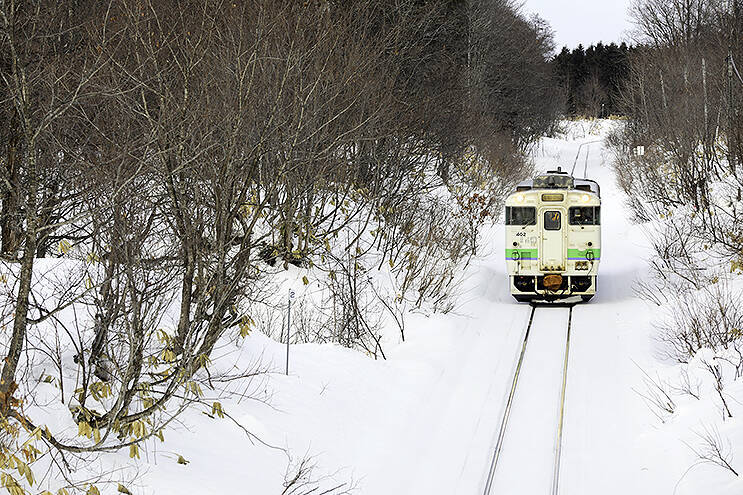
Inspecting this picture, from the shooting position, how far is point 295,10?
61.1ft

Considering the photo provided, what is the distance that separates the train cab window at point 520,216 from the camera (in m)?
19.7

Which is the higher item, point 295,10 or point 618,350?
point 295,10

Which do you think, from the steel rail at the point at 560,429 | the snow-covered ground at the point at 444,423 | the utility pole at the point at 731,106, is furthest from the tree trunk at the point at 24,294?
the utility pole at the point at 731,106

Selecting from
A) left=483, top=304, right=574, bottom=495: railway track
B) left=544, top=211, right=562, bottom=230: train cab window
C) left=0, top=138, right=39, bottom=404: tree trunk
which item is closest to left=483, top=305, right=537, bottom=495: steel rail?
left=483, top=304, right=574, bottom=495: railway track

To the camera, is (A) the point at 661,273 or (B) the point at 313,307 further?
(A) the point at 661,273

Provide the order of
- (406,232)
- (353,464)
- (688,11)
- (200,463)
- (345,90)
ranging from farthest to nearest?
(688,11), (406,232), (345,90), (353,464), (200,463)

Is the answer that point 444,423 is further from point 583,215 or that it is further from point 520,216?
point 583,215

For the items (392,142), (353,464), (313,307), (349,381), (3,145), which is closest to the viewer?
(353,464)

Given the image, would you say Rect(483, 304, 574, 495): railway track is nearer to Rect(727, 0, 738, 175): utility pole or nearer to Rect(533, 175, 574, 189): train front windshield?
Rect(533, 175, 574, 189): train front windshield

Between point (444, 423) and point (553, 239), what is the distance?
28.6ft

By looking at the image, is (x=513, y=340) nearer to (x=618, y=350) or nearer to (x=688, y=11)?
(x=618, y=350)

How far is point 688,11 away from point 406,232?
864 inches

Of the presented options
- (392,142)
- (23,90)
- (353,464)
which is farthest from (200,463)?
(392,142)

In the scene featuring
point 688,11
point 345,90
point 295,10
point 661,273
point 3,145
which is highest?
point 688,11
